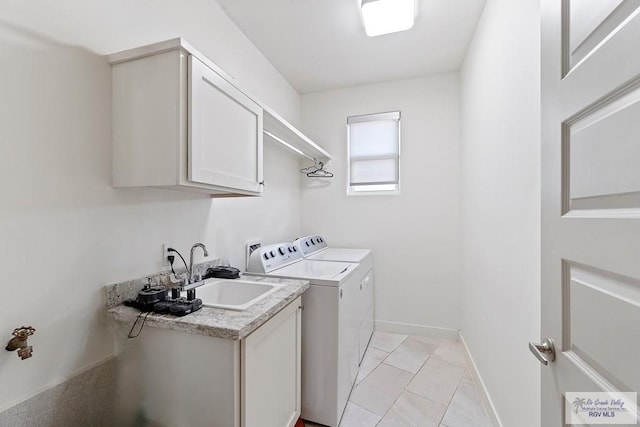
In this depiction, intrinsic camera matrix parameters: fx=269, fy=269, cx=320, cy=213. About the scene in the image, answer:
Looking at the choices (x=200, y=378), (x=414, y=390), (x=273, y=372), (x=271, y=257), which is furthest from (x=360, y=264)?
(x=200, y=378)

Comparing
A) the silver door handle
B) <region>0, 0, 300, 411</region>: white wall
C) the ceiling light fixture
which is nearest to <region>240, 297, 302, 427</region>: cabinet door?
<region>0, 0, 300, 411</region>: white wall

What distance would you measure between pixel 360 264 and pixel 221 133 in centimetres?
163

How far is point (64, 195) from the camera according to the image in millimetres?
1074

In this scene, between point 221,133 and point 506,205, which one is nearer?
point 221,133

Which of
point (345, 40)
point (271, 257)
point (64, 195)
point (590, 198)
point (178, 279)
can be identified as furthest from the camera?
point (345, 40)

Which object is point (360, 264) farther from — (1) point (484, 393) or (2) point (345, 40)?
(2) point (345, 40)

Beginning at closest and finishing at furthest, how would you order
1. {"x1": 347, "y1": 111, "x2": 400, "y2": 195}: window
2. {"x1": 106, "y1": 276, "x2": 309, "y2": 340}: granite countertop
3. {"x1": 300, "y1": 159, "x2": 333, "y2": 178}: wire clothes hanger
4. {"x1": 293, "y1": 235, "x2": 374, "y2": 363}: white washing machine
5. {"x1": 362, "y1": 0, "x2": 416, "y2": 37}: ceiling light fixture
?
{"x1": 106, "y1": 276, "x2": 309, "y2": 340}: granite countertop
{"x1": 362, "y1": 0, "x2": 416, "y2": 37}: ceiling light fixture
{"x1": 293, "y1": 235, "x2": 374, "y2": 363}: white washing machine
{"x1": 347, "y1": 111, "x2": 400, "y2": 195}: window
{"x1": 300, "y1": 159, "x2": 333, "y2": 178}: wire clothes hanger

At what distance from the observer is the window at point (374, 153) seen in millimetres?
3191

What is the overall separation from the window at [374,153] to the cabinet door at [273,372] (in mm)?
2037

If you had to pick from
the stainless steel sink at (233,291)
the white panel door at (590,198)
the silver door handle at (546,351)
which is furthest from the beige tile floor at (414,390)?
the silver door handle at (546,351)

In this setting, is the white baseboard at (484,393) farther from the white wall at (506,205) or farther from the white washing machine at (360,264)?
the white washing machine at (360,264)

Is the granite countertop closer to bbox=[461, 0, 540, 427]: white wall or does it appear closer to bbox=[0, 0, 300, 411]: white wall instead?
bbox=[0, 0, 300, 411]: white wall

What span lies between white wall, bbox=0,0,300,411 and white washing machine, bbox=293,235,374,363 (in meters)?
1.42

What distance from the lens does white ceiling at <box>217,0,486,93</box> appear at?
79.8 inches
